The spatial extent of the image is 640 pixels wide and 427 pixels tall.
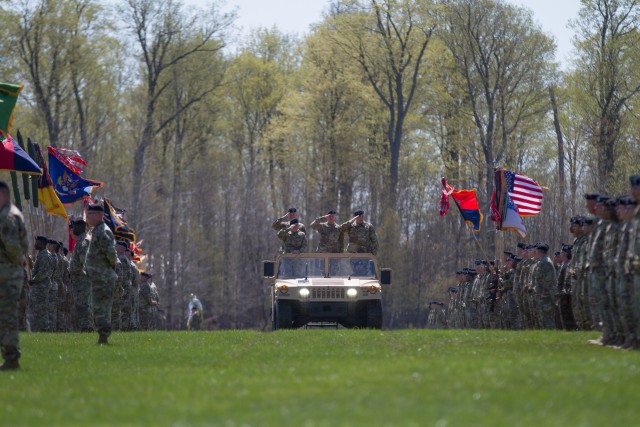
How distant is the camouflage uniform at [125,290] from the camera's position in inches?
1142

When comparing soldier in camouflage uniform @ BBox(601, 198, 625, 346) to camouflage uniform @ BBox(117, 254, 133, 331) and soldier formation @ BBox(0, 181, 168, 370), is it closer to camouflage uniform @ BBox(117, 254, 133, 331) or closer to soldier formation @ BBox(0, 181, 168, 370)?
soldier formation @ BBox(0, 181, 168, 370)

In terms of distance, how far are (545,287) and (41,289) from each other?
37.5 feet

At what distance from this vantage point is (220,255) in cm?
6700

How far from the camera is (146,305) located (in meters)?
36.9

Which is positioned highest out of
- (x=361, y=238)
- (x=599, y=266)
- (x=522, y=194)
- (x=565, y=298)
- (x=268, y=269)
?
(x=522, y=194)

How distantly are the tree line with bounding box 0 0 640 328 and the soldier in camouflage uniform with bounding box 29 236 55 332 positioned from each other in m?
24.0

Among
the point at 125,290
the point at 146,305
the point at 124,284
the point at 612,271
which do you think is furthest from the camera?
the point at 146,305

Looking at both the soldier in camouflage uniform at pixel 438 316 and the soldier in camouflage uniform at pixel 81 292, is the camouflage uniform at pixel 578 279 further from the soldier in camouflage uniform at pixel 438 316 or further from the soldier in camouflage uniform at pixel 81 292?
the soldier in camouflage uniform at pixel 438 316

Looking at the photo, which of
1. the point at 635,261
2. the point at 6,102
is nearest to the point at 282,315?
the point at 6,102

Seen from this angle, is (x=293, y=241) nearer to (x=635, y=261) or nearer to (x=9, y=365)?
(x=635, y=261)

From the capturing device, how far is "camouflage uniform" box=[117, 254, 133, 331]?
29000 millimetres

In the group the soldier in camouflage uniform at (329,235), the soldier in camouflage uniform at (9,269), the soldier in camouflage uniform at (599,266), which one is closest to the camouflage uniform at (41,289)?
the soldier in camouflage uniform at (329,235)

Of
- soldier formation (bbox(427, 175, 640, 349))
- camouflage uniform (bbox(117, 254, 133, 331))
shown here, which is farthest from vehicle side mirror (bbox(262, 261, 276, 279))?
soldier formation (bbox(427, 175, 640, 349))

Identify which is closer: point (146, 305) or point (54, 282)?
point (54, 282)
